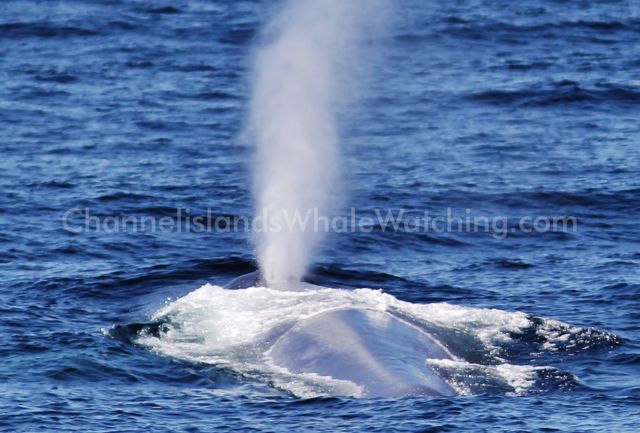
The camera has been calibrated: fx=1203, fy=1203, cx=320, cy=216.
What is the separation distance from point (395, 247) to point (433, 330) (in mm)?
9400

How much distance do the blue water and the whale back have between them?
0.75 m

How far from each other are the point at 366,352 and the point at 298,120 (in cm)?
2443

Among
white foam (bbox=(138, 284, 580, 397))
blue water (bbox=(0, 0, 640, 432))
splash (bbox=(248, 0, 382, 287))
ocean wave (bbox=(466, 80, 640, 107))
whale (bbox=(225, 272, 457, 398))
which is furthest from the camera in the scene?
ocean wave (bbox=(466, 80, 640, 107))

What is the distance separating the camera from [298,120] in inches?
1828

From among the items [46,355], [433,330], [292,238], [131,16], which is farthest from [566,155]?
[131,16]

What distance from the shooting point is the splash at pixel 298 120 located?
34.3 meters

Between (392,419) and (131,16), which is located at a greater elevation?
(131,16)

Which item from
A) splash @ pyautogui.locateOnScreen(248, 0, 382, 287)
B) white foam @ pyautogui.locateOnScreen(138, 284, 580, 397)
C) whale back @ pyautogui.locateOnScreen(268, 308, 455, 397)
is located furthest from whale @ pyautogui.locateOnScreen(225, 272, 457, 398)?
splash @ pyautogui.locateOnScreen(248, 0, 382, 287)

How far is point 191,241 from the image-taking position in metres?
35.5

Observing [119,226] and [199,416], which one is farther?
[119,226]

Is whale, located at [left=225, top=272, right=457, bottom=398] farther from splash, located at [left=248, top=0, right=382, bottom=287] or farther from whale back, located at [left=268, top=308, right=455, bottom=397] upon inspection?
splash, located at [left=248, top=0, right=382, bottom=287]

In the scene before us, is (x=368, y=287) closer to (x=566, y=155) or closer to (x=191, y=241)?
(x=191, y=241)

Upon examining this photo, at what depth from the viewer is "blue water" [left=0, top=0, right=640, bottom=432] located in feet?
72.0

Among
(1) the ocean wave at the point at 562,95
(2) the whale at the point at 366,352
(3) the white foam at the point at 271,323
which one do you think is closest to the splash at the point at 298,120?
(3) the white foam at the point at 271,323
